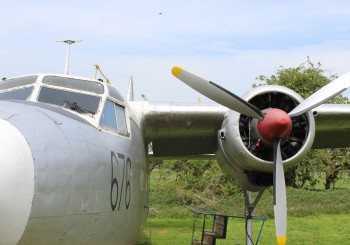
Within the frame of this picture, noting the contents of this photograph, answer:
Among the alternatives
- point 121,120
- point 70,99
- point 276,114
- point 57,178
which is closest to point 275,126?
point 276,114

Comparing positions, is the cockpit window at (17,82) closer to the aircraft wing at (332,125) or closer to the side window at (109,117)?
the side window at (109,117)

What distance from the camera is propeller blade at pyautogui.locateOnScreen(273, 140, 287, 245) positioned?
25.4 feet

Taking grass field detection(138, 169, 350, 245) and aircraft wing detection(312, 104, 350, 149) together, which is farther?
grass field detection(138, 169, 350, 245)

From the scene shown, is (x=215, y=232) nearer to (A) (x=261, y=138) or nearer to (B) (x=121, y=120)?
(A) (x=261, y=138)

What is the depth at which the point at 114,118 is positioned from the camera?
7.02 meters

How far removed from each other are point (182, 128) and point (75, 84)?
3.72 meters

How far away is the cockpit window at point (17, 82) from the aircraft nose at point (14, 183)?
2.81 metres

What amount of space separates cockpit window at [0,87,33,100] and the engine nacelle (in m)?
3.44

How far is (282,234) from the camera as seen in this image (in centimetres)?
771

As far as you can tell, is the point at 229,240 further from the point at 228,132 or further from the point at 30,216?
the point at 30,216

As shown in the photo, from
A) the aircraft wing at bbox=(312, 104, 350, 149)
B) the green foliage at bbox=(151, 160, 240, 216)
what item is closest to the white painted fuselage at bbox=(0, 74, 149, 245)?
the aircraft wing at bbox=(312, 104, 350, 149)

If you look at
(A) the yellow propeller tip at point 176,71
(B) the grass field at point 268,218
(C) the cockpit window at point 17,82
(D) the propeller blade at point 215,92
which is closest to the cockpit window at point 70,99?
(C) the cockpit window at point 17,82

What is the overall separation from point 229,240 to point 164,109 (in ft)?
31.3

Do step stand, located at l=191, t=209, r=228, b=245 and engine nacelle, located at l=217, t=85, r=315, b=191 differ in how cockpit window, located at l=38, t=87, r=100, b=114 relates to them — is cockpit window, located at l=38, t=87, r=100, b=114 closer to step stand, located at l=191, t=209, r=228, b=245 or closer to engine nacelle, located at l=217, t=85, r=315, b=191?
engine nacelle, located at l=217, t=85, r=315, b=191
